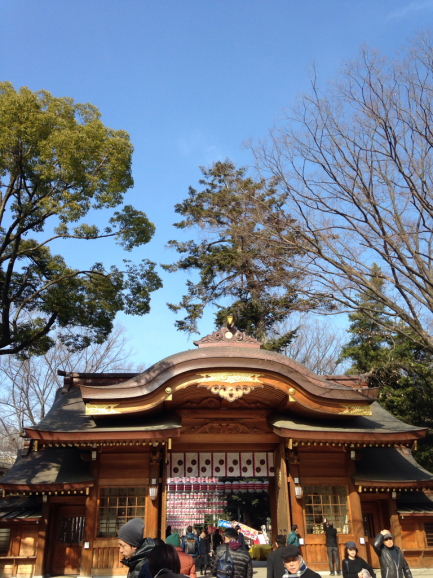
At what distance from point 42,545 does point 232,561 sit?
7338mm

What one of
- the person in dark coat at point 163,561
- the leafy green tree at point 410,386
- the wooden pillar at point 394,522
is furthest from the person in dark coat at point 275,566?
the leafy green tree at point 410,386

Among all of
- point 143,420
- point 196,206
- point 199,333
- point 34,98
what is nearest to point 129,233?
point 34,98

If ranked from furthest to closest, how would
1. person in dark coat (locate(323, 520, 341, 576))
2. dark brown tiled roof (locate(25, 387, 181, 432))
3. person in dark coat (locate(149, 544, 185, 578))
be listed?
dark brown tiled roof (locate(25, 387, 181, 432)) → person in dark coat (locate(323, 520, 341, 576)) → person in dark coat (locate(149, 544, 185, 578))

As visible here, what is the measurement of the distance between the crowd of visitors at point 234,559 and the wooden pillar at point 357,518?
826 millimetres

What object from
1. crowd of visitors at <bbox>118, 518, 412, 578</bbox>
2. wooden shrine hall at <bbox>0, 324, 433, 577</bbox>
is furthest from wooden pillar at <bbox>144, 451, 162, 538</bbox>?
crowd of visitors at <bbox>118, 518, 412, 578</bbox>

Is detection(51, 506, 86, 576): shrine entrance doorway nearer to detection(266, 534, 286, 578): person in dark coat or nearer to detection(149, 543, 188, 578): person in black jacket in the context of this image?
detection(266, 534, 286, 578): person in dark coat

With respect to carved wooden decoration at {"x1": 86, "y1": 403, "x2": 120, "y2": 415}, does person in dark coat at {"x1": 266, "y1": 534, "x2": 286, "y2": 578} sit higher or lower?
lower

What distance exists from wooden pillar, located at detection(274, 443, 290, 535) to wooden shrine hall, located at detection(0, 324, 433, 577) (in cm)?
4

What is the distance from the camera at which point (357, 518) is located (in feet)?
35.0

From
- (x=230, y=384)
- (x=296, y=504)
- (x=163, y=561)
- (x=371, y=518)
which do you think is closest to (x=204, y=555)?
(x=296, y=504)

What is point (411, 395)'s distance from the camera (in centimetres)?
1825

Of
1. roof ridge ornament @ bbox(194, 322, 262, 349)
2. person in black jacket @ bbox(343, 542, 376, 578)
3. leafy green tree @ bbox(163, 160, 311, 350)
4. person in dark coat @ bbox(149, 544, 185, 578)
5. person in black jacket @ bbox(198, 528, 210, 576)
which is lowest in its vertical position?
person in black jacket @ bbox(198, 528, 210, 576)

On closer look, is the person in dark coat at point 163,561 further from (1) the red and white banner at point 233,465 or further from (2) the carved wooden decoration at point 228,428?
(1) the red and white banner at point 233,465

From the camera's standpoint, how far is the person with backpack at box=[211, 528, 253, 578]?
486 centimetres
